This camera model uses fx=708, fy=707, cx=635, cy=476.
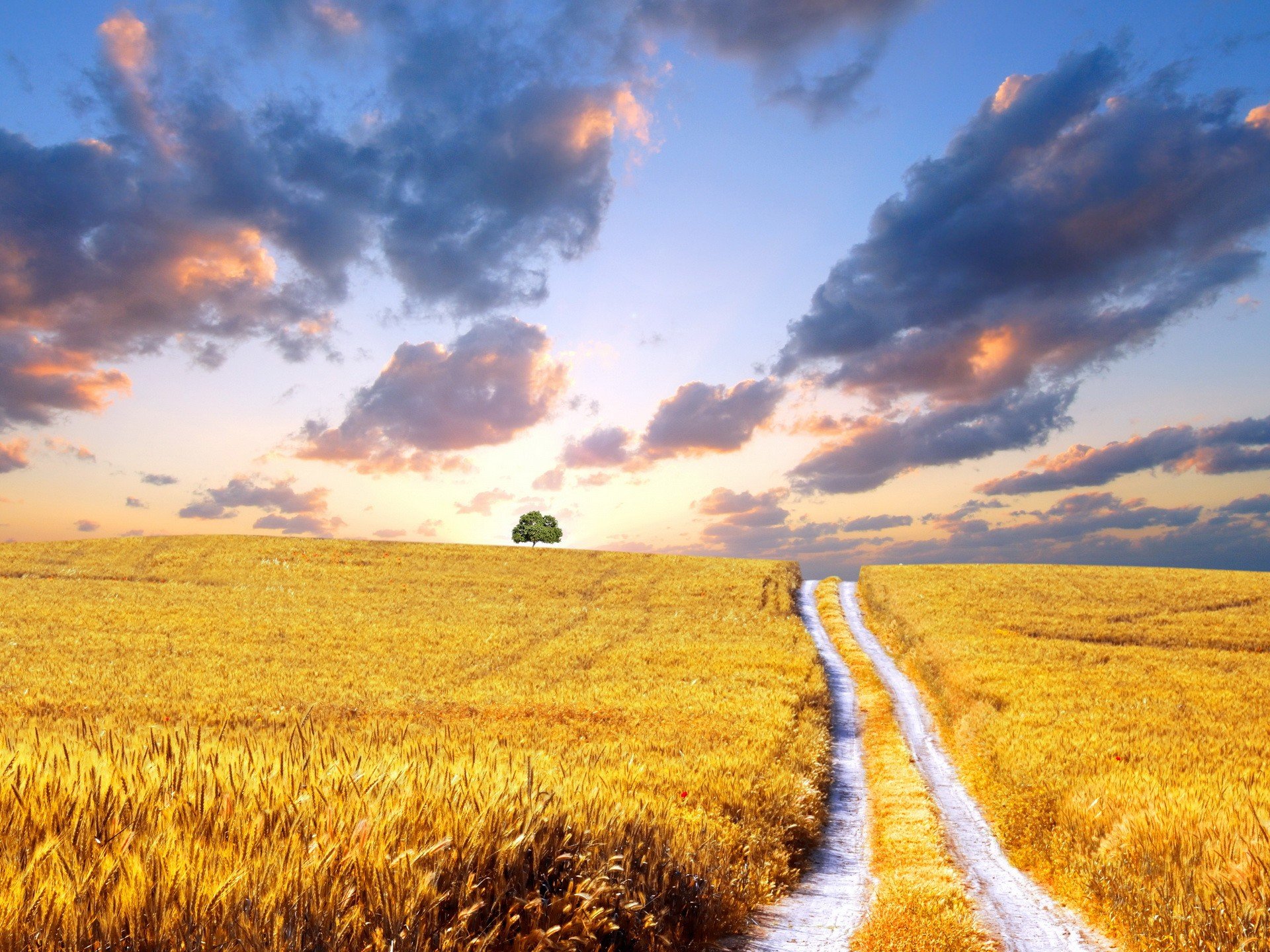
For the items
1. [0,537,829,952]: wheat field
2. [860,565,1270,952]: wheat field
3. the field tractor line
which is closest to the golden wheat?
the field tractor line

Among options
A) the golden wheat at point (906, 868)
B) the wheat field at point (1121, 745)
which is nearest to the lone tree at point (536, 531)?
the wheat field at point (1121, 745)

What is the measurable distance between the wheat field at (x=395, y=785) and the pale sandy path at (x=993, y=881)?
2.47m

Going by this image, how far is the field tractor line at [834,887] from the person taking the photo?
23.9ft

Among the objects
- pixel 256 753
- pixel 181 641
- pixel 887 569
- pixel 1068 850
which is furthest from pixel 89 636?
pixel 887 569

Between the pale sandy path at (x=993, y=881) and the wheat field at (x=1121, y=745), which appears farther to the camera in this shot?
the pale sandy path at (x=993, y=881)

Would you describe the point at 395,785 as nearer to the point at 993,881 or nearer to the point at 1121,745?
the point at 993,881

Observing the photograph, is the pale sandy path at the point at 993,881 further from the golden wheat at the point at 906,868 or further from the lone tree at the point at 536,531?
the lone tree at the point at 536,531

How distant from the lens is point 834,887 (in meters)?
9.70

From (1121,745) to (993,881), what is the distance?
7031 mm

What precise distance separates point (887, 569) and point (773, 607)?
2615 centimetres

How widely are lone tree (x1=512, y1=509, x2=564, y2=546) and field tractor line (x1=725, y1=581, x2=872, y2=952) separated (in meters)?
84.1

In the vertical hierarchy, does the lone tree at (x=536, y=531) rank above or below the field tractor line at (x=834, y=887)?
above

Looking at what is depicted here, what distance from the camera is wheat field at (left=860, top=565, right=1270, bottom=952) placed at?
8.04 meters

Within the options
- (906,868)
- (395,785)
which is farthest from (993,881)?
(395,785)
